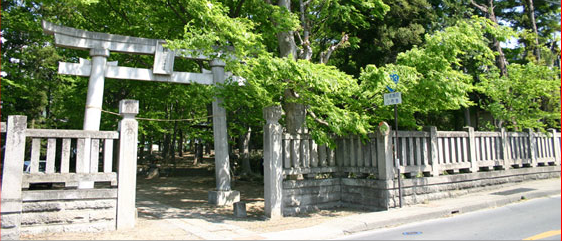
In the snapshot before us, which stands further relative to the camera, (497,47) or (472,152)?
(497,47)

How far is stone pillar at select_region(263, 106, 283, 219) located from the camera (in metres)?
A: 9.27

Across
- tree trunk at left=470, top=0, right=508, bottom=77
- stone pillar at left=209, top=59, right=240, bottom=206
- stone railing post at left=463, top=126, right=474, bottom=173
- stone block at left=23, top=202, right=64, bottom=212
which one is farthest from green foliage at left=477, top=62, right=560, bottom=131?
stone block at left=23, top=202, right=64, bottom=212

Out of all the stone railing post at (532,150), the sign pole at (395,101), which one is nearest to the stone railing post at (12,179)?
the sign pole at (395,101)

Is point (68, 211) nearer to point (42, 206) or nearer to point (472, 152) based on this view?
point (42, 206)

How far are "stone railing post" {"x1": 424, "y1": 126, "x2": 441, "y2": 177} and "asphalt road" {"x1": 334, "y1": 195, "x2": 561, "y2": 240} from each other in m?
1.82

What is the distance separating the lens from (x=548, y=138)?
1567 centimetres

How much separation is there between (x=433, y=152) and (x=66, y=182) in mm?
10044

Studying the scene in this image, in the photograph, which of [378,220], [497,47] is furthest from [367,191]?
[497,47]

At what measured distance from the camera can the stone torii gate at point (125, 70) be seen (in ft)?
35.8

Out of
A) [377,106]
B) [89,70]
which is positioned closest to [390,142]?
[377,106]

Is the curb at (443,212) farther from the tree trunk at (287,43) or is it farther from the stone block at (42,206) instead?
the tree trunk at (287,43)

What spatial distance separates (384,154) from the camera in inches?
383

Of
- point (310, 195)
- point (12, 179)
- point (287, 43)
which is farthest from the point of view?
point (287, 43)

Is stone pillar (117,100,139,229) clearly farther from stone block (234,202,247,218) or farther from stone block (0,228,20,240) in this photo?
stone block (234,202,247,218)
